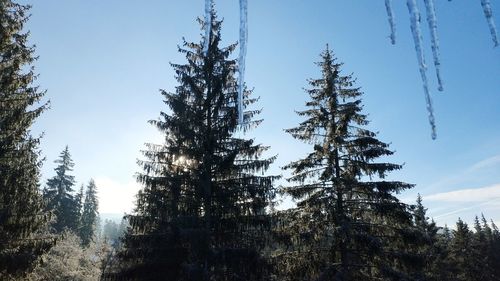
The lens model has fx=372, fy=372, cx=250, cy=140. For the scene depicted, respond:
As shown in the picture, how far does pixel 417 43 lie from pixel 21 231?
42.8 ft

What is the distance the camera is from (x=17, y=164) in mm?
12008

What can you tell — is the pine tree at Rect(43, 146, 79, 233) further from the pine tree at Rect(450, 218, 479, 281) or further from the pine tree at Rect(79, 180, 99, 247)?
the pine tree at Rect(450, 218, 479, 281)

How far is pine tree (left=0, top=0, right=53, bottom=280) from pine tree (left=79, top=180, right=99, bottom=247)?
188 ft

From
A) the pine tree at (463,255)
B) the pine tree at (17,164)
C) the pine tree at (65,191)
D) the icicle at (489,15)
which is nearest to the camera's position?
the icicle at (489,15)

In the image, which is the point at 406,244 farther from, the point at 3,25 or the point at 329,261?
the point at 3,25

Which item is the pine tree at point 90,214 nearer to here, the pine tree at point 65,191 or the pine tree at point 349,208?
the pine tree at point 65,191

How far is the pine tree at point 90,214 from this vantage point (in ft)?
220

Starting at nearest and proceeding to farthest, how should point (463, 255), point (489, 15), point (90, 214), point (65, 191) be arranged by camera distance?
1. point (489, 15)
2. point (463, 255)
3. point (65, 191)
4. point (90, 214)

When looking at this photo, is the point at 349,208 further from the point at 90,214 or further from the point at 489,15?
the point at 90,214

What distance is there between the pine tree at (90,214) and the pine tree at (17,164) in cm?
5735

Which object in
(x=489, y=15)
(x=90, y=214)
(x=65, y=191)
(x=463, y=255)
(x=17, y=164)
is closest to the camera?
(x=489, y=15)

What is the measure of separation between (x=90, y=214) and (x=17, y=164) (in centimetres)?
6643

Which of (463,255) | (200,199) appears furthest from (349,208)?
(463,255)

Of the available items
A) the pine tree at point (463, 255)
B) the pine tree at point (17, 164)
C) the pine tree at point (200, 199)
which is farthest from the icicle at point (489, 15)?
the pine tree at point (463, 255)
